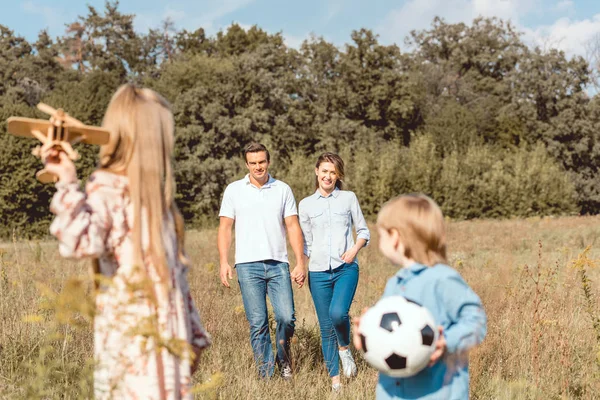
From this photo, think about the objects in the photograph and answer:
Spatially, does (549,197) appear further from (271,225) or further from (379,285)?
(271,225)

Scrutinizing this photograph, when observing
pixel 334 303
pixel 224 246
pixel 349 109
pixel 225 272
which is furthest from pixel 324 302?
pixel 349 109

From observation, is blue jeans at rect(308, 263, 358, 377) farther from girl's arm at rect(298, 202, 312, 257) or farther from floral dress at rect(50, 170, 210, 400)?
Answer: floral dress at rect(50, 170, 210, 400)

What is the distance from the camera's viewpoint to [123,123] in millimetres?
2494

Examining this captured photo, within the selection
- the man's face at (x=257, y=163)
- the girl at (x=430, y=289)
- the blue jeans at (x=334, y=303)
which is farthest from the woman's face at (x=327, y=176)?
the girl at (x=430, y=289)

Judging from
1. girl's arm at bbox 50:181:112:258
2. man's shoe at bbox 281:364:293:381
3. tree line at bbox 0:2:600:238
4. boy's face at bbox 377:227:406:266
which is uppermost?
tree line at bbox 0:2:600:238

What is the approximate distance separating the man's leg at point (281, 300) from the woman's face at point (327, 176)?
809 millimetres

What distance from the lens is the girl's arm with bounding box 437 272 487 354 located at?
262 cm

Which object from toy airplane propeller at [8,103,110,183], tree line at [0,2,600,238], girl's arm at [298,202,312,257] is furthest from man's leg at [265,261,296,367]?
tree line at [0,2,600,238]

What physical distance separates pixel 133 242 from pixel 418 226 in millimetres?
1223

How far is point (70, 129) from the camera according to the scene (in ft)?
7.70

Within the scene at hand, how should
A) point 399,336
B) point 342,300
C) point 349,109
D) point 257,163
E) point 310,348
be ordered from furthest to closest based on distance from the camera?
point 349,109 < point 310,348 < point 257,163 < point 342,300 < point 399,336

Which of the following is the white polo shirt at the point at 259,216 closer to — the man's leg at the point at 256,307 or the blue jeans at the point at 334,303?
the man's leg at the point at 256,307

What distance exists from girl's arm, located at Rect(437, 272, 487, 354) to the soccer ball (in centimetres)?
10

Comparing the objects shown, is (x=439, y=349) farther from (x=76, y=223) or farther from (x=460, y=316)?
(x=76, y=223)
